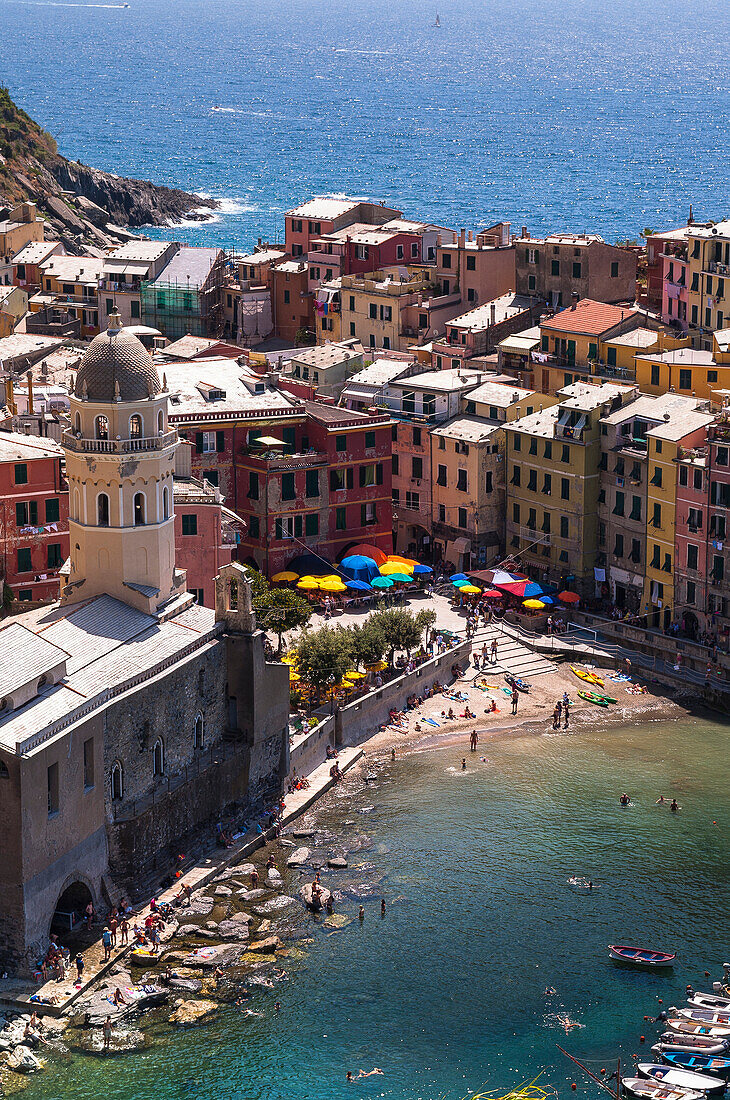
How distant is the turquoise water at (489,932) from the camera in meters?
64.9

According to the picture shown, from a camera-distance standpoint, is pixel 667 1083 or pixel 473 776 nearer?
pixel 667 1083

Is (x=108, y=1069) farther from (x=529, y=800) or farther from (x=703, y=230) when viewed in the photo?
(x=703, y=230)

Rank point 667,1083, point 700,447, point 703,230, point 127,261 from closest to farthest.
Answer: point 667,1083, point 700,447, point 703,230, point 127,261

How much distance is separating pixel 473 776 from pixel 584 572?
71.0 feet

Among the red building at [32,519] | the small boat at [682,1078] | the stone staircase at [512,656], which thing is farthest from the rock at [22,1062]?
the stone staircase at [512,656]

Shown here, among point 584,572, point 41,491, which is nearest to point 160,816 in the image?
point 41,491

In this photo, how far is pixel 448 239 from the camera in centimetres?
14112

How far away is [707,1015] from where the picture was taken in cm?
6756

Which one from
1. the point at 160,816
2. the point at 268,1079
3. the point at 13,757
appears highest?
the point at 13,757

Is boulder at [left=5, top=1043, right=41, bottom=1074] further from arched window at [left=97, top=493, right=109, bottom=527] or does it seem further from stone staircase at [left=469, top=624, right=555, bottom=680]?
stone staircase at [left=469, top=624, right=555, bottom=680]

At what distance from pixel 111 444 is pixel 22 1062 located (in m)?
25.3

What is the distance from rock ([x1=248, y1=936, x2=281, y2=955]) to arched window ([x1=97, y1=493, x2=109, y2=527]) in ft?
58.8

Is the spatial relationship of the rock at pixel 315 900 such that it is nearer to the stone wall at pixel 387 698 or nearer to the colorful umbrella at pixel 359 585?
the stone wall at pixel 387 698

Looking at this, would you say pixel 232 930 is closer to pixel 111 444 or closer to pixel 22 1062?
pixel 22 1062
